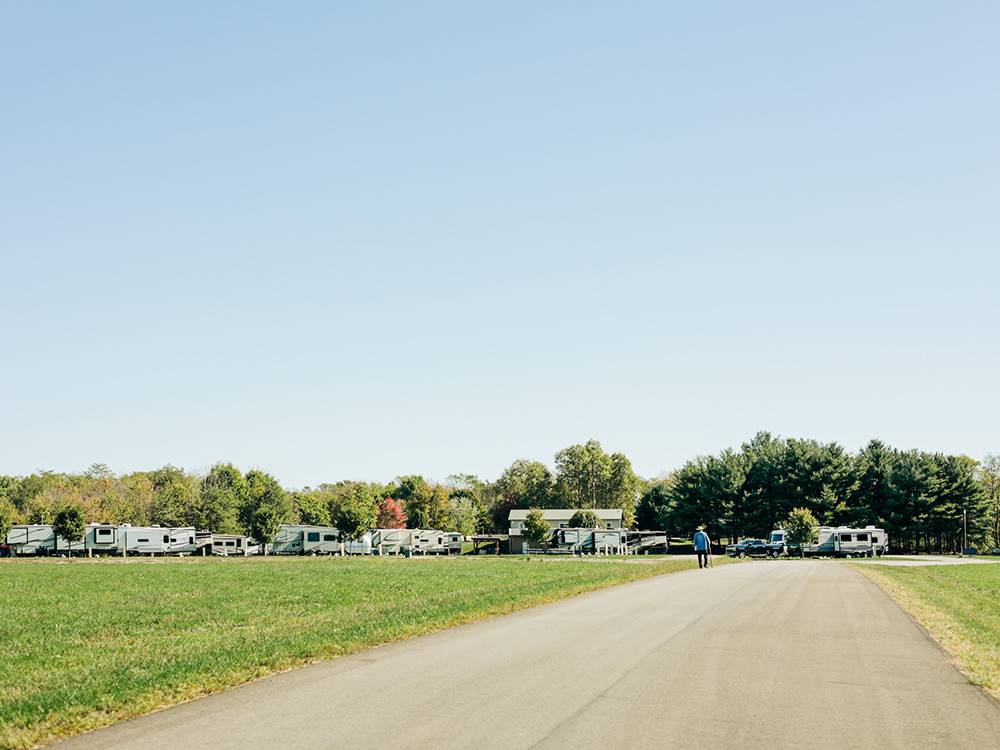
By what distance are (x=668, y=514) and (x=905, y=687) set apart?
104 meters

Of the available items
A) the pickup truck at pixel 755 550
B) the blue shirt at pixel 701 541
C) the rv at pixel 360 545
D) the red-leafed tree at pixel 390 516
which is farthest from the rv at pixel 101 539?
the red-leafed tree at pixel 390 516

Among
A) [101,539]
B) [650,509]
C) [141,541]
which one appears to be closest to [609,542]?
[650,509]

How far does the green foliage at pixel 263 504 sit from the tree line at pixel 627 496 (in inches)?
10.5

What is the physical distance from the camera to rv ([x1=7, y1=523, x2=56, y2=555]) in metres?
93.5

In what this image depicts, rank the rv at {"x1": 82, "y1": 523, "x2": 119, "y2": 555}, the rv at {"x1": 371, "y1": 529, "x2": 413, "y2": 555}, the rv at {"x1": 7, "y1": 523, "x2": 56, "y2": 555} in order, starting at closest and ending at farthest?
the rv at {"x1": 82, "y1": 523, "x2": 119, "y2": 555}
the rv at {"x1": 7, "y1": 523, "x2": 56, "y2": 555}
the rv at {"x1": 371, "y1": 529, "x2": 413, "y2": 555}

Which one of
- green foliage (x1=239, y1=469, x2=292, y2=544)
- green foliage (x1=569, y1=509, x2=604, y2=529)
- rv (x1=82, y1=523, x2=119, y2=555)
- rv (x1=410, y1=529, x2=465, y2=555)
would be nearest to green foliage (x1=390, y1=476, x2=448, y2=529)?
green foliage (x1=239, y1=469, x2=292, y2=544)

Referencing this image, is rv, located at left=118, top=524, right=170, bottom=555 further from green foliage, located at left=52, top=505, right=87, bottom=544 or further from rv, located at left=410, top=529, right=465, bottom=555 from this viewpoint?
rv, located at left=410, top=529, right=465, bottom=555

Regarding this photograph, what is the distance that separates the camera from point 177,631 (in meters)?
20.3

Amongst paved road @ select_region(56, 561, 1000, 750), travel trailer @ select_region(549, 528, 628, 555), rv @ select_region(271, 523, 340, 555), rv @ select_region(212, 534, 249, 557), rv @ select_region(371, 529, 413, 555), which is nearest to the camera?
paved road @ select_region(56, 561, 1000, 750)

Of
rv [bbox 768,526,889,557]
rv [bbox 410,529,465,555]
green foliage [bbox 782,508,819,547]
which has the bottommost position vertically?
rv [bbox 410,529,465,555]

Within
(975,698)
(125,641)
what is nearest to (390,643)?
(125,641)

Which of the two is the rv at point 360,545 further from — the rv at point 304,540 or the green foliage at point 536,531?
the green foliage at point 536,531

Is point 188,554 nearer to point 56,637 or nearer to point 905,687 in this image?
point 56,637

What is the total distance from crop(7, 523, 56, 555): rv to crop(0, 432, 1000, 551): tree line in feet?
11.4
